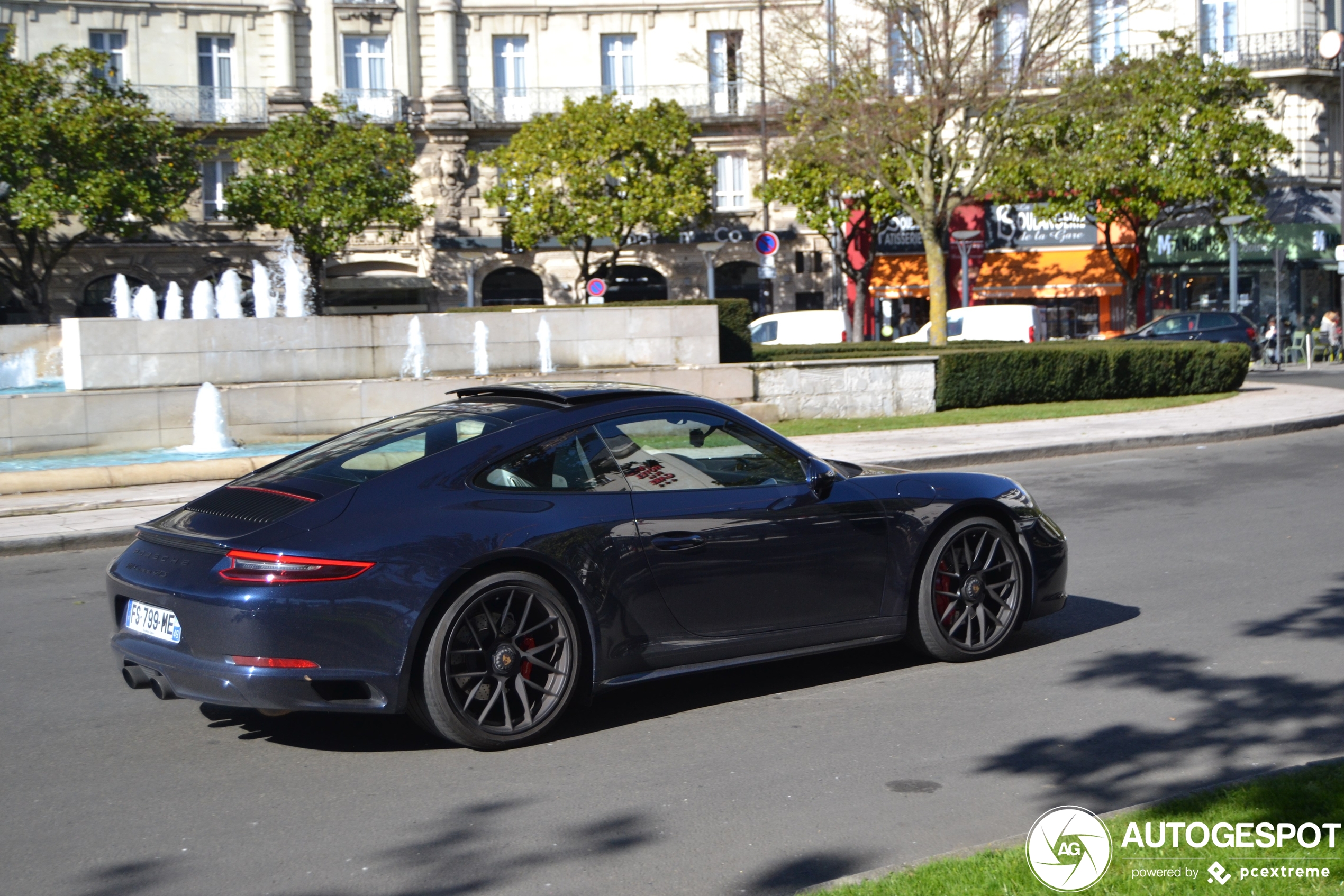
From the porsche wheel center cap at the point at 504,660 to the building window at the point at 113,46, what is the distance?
146ft

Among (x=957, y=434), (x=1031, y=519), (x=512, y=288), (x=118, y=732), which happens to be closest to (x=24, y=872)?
(x=118, y=732)

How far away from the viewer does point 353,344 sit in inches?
731

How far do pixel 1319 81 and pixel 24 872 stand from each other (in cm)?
4814

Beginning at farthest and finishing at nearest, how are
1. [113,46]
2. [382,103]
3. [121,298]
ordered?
[382,103] < [113,46] < [121,298]

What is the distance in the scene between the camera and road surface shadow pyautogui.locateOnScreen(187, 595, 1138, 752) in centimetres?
533

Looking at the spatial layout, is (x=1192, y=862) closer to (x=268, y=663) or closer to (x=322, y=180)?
(x=268, y=663)

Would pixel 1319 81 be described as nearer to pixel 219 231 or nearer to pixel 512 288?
pixel 512 288

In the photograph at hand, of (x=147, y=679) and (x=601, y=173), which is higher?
(x=601, y=173)

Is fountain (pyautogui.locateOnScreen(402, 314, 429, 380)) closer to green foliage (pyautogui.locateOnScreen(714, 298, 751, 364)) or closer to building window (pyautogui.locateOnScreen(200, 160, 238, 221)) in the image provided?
green foliage (pyautogui.locateOnScreen(714, 298, 751, 364))

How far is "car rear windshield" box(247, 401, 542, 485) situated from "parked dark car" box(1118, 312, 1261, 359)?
30.3 meters

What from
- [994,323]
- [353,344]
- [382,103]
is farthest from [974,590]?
[382,103]

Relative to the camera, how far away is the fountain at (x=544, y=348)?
1955 centimetres

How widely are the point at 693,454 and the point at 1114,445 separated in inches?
472

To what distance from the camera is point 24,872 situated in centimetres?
399
